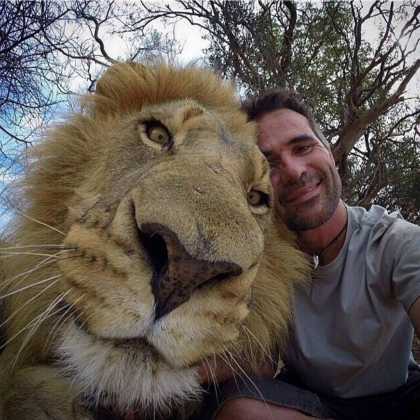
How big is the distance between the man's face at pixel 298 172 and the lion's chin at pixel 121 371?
52.2 inches

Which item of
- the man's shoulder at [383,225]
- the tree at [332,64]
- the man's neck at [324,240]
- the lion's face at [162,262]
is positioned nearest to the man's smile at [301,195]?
the man's neck at [324,240]

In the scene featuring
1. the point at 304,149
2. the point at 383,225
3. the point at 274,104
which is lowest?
the point at 383,225

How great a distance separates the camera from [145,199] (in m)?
1.40

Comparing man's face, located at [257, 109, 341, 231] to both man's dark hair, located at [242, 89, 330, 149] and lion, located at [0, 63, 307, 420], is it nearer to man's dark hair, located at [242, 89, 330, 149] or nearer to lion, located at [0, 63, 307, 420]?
man's dark hair, located at [242, 89, 330, 149]

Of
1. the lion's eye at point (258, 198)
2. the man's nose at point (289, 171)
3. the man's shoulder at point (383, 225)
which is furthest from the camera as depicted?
the man's nose at point (289, 171)

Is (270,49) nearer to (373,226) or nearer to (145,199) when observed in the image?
(373,226)

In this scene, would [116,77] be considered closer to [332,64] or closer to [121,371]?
[121,371]

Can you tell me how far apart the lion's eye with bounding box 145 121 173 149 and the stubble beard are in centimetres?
88

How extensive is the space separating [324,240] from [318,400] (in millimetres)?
801

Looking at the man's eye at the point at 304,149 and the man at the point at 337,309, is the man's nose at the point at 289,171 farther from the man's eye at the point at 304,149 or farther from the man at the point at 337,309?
the man's eye at the point at 304,149

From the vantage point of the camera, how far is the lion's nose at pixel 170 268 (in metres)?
1.25

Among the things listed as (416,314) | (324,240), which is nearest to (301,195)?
(324,240)

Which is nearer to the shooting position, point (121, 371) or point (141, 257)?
point (141, 257)

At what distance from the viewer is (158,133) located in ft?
6.31
